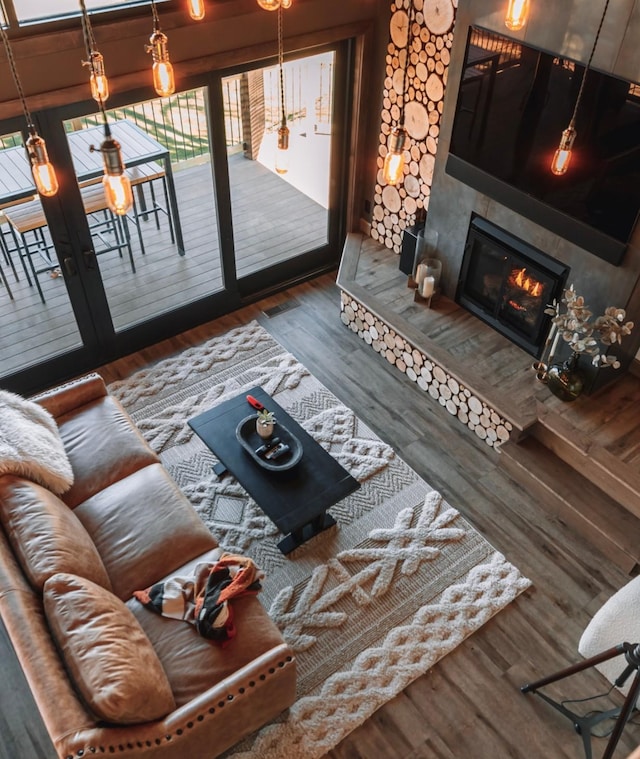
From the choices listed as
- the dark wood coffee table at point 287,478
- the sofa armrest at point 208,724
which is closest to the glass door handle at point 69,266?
the dark wood coffee table at point 287,478

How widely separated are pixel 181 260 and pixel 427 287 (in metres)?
2.10

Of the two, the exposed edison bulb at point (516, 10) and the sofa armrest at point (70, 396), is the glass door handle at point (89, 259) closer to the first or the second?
the sofa armrest at point (70, 396)

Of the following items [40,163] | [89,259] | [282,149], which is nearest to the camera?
[40,163]

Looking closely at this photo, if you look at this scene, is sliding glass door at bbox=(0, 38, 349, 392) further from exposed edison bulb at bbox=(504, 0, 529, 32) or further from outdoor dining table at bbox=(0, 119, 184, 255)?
exposed edison bulb at bbox=(504, 0, 529, 32)

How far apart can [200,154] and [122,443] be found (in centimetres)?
258

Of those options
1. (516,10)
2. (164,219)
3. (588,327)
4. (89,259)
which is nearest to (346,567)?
(588,327)

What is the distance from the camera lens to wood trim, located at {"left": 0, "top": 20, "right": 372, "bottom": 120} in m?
3.73

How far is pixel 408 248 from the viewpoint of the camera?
5.08 meters

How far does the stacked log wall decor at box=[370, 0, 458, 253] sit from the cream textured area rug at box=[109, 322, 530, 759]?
5.25ft

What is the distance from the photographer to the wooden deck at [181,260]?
5.03 meters

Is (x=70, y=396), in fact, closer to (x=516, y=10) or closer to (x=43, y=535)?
(x=43, y=535)

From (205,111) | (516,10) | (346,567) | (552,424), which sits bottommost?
(346,567)

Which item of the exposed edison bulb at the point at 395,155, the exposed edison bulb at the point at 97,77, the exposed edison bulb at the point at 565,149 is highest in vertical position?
the exposed edison bulb at the point at 97,77

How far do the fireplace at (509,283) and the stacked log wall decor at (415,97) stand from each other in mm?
633
